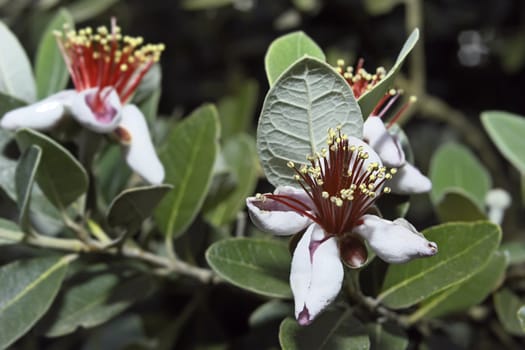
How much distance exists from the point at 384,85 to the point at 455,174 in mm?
537

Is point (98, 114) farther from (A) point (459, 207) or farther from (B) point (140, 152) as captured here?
(A) point (459, 207)

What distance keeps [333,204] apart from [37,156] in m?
0.38

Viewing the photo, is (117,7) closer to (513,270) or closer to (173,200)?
(173,200)

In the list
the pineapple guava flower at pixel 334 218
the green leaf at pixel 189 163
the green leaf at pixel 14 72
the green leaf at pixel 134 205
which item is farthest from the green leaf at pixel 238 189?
the pineapple guava flower at pixel 334 218

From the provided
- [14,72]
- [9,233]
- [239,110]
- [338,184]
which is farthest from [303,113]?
[239,110]

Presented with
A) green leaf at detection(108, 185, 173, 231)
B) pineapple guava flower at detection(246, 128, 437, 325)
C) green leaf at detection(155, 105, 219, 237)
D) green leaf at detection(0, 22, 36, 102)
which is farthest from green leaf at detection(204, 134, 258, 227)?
pineapple guava flower at detection(246, 128, 437, 325)

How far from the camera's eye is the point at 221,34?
7.16 ft

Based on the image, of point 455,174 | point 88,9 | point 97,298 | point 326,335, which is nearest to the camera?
point 326,335

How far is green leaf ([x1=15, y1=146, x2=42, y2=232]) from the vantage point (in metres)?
1.03

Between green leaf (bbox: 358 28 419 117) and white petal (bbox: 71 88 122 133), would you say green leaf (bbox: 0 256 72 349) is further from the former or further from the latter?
green leaf (bbox: 358 28 419 117)

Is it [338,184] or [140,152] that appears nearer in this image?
[338,184]

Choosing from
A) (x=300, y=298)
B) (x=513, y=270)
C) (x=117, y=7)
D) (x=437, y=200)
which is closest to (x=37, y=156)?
(x=300, y=298)

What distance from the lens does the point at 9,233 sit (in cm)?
112

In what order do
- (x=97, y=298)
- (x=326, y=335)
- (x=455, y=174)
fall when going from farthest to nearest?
(x=455, y=174) < (x=97, y=298) < (x=326, y=335)
